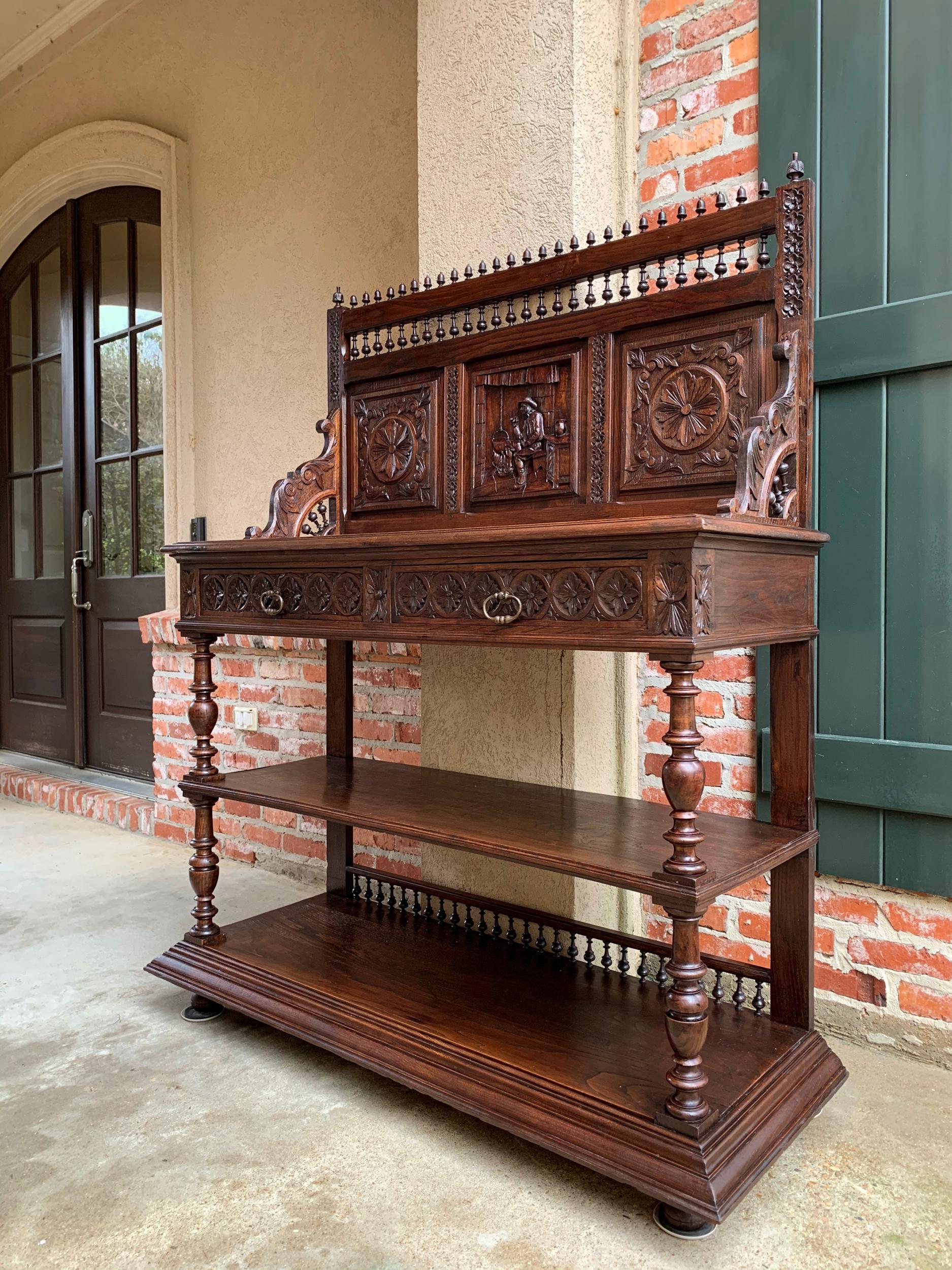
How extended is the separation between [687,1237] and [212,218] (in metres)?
3.42

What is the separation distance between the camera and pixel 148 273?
380cm

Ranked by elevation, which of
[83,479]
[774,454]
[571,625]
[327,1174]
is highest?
[83,479]

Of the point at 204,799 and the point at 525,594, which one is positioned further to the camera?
the point at 204,799

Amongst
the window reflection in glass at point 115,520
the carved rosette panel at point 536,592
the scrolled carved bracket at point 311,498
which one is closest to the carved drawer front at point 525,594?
the carved rosette panel at point 536,592

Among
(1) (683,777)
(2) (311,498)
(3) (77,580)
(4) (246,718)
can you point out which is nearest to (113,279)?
(3) (77,580)

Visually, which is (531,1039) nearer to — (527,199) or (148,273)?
(527,199)

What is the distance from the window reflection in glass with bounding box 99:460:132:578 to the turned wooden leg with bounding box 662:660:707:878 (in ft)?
10.4

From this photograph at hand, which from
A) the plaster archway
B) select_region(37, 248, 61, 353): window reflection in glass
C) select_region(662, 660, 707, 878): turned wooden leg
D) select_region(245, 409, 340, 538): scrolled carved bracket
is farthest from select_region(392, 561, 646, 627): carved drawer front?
select_region(37, 248, 61, 353): window reflection in glass

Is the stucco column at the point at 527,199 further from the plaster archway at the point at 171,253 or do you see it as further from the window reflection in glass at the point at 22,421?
the window reflection in glass at the point at 22,421

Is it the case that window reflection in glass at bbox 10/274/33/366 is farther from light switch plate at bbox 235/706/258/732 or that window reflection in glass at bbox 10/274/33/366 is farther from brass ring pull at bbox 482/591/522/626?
brass ring pull at bbox 482/591/522/626

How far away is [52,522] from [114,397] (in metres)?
0.80

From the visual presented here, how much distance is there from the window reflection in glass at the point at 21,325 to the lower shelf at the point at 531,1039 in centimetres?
355

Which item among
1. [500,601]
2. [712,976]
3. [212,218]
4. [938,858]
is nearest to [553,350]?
[500,601]

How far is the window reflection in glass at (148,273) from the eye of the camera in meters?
3.75
